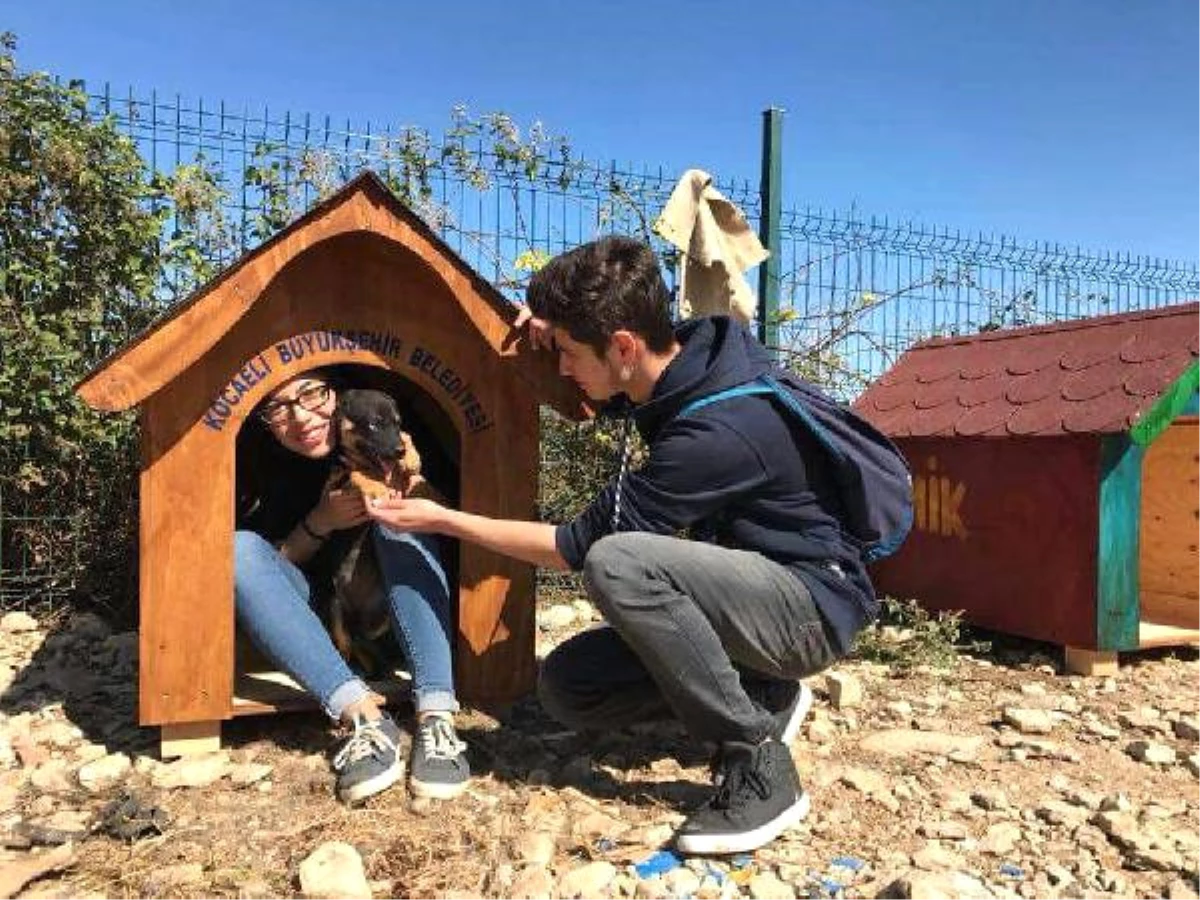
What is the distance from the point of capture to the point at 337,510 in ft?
9.64

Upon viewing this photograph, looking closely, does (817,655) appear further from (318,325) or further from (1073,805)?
(318,325)

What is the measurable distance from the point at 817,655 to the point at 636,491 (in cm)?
63

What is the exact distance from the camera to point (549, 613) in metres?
4.83

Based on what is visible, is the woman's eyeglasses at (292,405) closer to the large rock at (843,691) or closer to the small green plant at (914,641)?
the large rock at (843,691)

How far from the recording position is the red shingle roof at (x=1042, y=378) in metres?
3.77

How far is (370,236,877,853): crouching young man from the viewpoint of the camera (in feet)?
7.68

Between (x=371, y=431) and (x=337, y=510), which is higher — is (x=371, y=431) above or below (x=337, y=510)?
above

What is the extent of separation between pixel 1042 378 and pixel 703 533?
91.8 inches

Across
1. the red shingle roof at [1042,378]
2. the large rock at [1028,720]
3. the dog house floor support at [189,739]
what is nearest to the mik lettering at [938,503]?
the red shingle roof at [1042,378]

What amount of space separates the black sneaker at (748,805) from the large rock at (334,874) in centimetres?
70

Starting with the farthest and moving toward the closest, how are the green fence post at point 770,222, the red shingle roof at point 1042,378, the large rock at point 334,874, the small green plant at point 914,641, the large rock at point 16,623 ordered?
the green fence post at point 770,222
the large rock at point 16,623
the small green plant at point 914,641
the red shingle roof at point 1042,378
the large rock at point 334,874

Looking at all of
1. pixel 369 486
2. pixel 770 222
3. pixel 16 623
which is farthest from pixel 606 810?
pixel 770 222

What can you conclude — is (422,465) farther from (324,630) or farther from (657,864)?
(657,864)

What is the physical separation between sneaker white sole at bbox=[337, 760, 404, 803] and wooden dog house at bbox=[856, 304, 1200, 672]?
2696mm
